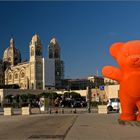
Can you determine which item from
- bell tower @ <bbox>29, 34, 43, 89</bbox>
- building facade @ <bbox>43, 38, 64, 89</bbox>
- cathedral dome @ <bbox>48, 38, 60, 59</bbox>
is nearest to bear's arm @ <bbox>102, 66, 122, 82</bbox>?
bell tower @ <bbox>29, 34, 43, 89</bbox>

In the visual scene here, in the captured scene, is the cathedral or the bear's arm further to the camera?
the cathedral

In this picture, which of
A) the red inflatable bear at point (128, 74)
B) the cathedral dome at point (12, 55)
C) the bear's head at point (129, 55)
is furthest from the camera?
the cathedral dome at point (12, 55)

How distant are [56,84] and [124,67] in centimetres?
15343

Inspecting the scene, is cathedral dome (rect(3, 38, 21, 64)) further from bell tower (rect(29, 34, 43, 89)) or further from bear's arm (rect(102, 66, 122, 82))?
bear's arm (rect(102, 66, 122, 82))

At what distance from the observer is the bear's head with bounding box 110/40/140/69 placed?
62.8ft

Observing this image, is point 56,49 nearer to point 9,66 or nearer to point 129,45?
point 9,66

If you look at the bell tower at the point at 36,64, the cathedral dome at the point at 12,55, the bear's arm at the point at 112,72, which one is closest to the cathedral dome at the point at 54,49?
the bell tower at the point at 36,64

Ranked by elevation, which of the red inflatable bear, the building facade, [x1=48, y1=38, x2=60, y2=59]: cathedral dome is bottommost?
the red inflatable bear

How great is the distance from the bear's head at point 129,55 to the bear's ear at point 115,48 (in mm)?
17

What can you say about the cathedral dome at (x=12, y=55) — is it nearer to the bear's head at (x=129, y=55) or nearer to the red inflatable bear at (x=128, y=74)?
the red inflatable bear at (x=128, y=74)

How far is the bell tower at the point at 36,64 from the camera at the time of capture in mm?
169250

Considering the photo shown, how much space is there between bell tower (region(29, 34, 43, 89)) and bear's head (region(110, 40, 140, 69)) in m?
148

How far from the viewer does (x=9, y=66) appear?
191 meters

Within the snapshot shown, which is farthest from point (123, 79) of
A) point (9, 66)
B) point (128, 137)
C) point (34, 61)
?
point (9, 66)
